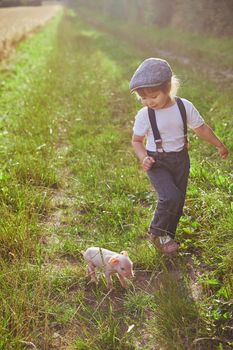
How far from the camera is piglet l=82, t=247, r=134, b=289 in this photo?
3.24m

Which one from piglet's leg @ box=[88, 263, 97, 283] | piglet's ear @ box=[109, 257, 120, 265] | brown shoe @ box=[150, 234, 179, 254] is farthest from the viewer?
brown shoe @ box=[150, 234, 179, 254]

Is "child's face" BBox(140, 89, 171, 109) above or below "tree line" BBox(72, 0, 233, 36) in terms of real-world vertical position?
above

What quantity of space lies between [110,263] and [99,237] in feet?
2.95

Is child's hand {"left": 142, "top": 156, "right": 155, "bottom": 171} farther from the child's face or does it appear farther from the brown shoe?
the brown shoe

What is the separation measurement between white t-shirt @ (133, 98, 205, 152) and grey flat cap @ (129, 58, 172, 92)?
1.00 feet

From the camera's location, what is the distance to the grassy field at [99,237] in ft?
9.48

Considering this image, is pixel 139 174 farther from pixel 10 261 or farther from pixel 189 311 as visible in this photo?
pixel 189 311

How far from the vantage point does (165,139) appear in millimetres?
3578

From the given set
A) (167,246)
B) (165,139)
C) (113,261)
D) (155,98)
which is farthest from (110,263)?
(155,98)

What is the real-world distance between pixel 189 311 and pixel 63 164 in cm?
373

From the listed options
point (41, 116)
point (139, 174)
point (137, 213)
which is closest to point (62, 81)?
point (41, 116)

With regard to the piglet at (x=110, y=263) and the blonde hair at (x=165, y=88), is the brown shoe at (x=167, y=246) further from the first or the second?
the blonde hair at (x=165, y=88)

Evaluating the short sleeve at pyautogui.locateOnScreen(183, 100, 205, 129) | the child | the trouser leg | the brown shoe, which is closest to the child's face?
the child

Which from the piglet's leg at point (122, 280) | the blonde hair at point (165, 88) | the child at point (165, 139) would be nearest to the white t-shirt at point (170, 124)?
A: the child at point (165, 139)
